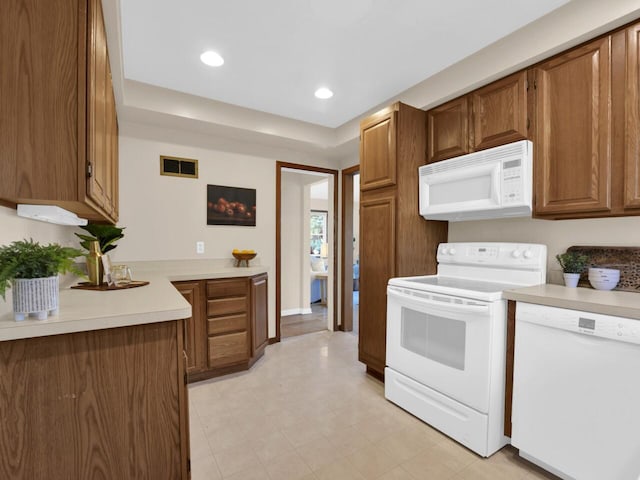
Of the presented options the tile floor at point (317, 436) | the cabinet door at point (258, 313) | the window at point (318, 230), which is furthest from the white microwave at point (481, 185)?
the window at point (318, 230)

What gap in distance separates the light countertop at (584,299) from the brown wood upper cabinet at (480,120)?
0.97m

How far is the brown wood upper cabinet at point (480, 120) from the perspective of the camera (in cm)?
196

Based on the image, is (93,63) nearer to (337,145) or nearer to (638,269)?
(337,145)

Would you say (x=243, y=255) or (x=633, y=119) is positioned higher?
(x=633, y=119)

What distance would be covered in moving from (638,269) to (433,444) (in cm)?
151

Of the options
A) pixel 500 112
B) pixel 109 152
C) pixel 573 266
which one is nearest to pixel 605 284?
pixel 573 266

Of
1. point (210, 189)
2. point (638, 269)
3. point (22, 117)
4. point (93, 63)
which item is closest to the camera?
point (22, 117)

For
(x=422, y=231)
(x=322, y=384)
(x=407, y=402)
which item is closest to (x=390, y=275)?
(x=422, y=231)

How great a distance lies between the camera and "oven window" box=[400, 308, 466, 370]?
1825 mm

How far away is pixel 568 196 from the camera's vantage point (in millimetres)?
1758

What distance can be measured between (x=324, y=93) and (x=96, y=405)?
2570 mm

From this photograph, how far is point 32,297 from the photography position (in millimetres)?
944

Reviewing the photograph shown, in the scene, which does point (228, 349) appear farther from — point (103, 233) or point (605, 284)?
point (605, 284)

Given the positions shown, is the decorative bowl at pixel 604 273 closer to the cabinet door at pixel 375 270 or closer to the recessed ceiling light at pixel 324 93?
the cabinet door at pixel 375 270
